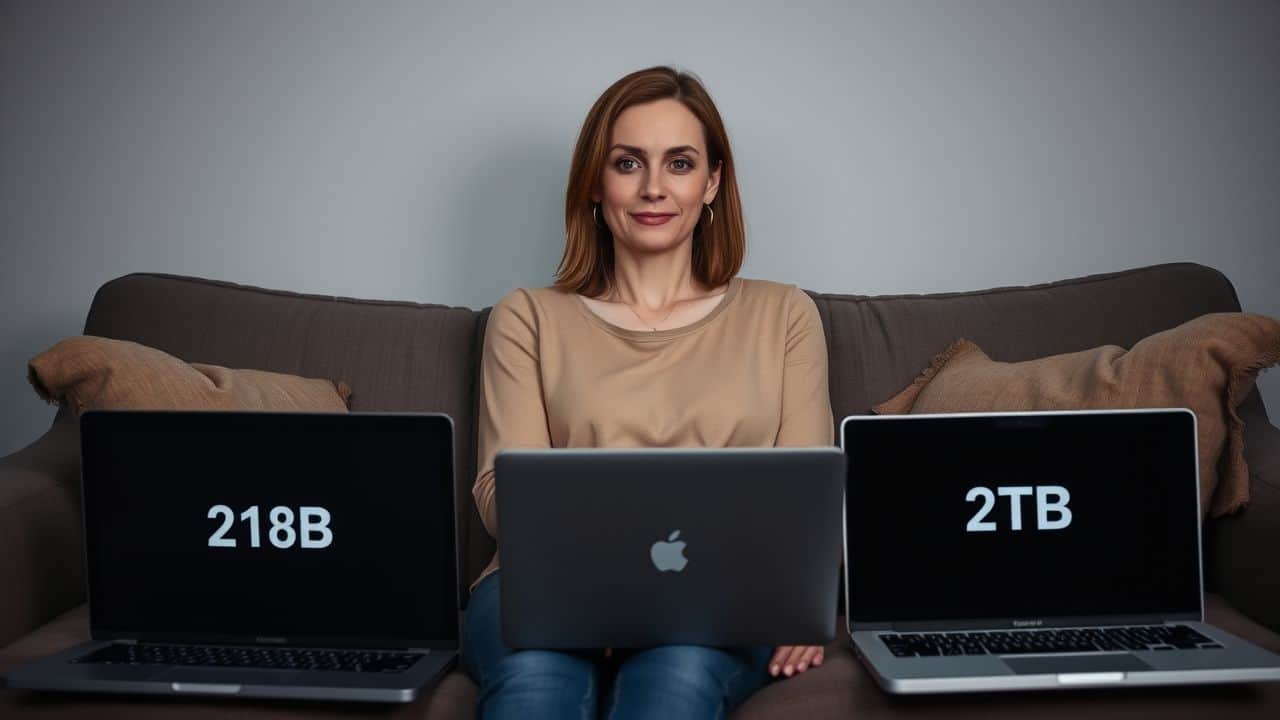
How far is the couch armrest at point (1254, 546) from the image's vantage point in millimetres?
1272

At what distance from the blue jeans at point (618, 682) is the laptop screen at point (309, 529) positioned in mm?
128

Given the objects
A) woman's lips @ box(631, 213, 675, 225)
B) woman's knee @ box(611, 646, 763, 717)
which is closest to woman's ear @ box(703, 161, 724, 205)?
woman's lips @ box(631, 213, 675, 225)

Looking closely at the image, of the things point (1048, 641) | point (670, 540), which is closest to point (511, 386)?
point (670, 540)

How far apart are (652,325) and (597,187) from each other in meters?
0.26

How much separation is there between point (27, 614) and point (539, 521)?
87 cm

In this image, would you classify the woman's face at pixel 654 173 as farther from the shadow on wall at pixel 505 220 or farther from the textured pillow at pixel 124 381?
the textured pillow at pixel 124 381

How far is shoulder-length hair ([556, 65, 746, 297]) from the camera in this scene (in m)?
1.54

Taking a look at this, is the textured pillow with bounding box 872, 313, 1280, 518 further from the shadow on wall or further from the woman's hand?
the shadow on wall

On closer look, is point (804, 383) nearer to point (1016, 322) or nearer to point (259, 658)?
point (1016, 322)

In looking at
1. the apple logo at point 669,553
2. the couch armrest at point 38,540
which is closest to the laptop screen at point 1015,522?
the apple logo at point 669,553

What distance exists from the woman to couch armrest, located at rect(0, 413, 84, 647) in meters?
0.63

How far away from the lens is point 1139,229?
2.01 meters

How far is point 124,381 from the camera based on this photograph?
4.65ft

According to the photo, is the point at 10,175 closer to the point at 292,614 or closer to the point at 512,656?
the point at 292,614
